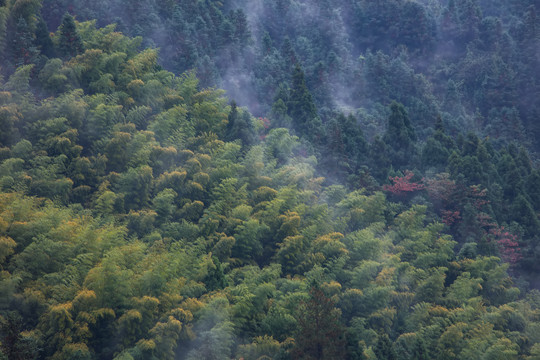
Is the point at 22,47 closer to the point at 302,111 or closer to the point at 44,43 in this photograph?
the point at 44,43

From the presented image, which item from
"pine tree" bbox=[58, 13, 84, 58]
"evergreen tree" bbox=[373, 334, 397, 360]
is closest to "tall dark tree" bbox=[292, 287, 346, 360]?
"evergreen tree" bbox=[373, 334, 397, 360]

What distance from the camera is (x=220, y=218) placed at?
14070 mm

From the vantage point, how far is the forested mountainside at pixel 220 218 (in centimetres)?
1038

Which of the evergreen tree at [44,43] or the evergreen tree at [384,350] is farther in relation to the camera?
the evergreen tree at [44,43]

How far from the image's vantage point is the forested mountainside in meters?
10.4

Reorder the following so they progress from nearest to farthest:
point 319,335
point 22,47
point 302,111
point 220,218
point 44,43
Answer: point 319,335, point 220,218, point 22,47, point 44,43, point 302,111

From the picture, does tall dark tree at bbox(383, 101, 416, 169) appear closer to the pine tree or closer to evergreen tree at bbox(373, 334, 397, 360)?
evergreen tree at bbox(373, 334, 397, 360)

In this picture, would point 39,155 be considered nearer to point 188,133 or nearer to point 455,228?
point 188,133

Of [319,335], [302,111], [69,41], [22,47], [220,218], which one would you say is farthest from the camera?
[302,111]

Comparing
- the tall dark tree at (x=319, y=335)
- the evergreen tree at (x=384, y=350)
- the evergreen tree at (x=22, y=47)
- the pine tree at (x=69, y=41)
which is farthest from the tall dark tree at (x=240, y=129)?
the evergreen tree at (x=384, y=350)

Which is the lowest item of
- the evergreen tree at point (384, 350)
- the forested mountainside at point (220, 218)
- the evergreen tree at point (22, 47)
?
the evergreen tree at point (384, 350)

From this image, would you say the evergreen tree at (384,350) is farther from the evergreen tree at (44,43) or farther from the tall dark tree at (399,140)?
the evergreen tree at (44,43)

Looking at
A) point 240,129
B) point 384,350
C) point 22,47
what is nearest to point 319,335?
point 384,350

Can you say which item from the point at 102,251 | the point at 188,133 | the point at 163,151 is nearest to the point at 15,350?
the point at 102,251
